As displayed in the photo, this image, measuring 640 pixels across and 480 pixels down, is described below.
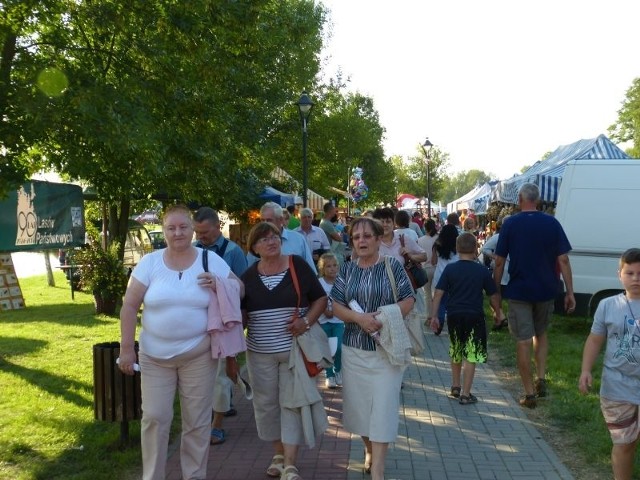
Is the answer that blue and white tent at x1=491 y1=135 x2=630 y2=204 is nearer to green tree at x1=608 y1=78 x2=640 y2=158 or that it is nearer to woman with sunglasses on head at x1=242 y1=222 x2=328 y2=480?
woman with sunglasses on head at x1=242 y1=222 x2=328 y2=480

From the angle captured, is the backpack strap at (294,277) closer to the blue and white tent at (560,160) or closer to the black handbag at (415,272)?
the black handbag at (415,272)

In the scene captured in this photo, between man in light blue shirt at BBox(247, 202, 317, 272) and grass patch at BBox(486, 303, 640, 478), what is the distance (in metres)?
2.54

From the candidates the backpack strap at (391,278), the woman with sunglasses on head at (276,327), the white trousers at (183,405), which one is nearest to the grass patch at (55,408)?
the white trousers at (183,405)

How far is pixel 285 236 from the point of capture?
6645 millimetres

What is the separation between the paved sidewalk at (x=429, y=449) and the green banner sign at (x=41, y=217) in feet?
15.8

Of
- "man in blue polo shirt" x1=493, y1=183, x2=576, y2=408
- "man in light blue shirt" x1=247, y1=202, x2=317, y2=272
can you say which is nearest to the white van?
"man in blue polo shirt" x1=493, y1=183, x2=576, y2=408

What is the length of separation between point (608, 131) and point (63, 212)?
253ft

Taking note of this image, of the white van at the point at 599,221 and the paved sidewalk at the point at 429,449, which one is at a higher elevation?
the white van at the point at 599,221

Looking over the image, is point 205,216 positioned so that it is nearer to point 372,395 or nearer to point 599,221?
point 372,395

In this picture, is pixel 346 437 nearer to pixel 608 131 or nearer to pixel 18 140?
pixel 18 140

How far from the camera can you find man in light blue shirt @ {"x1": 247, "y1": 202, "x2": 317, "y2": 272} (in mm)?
6340

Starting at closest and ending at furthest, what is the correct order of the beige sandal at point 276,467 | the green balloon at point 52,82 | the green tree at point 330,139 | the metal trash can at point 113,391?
the beige sandal at point 276,467, the metal trash can at point 113,391, the green balloon at point 52,82, the green tree at point 330,139

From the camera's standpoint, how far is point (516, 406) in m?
7.38

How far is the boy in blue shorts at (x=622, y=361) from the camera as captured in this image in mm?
4340
